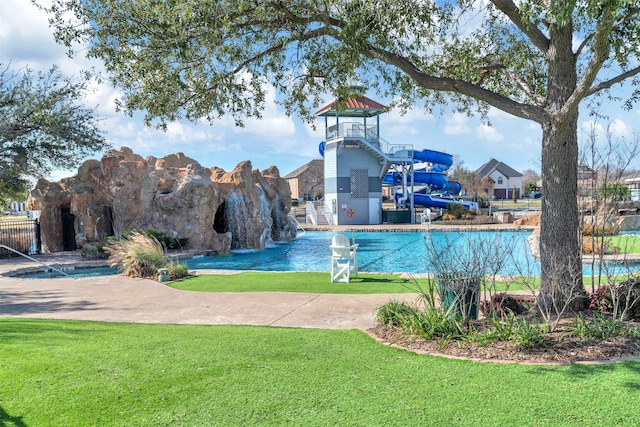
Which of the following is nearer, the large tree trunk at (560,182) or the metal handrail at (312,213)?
the large tree trunk at (560,182)

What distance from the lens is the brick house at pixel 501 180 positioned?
7538 centimetres

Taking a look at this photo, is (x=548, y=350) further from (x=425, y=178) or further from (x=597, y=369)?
(x=425, y=178)

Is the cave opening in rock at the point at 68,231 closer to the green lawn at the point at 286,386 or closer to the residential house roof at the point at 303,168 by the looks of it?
the green lawn at the point at 286,386

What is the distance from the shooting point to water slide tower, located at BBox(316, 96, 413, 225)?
3266 centimetres

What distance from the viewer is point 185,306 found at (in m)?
7.81

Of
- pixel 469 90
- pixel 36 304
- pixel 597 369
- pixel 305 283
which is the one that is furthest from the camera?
pixel 305 283

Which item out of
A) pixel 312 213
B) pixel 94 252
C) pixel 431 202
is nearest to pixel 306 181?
pixel 431 202

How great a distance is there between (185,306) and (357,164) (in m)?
26.3

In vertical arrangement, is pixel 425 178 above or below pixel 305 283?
above

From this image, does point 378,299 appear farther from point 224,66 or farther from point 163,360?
point 224,66

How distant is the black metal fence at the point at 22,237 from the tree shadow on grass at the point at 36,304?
420 inches

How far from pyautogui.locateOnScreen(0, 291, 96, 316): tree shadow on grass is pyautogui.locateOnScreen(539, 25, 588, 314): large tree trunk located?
698 cm

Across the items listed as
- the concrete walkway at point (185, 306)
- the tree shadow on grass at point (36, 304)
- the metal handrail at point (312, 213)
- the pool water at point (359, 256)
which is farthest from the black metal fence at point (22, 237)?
the metal handrail at point (312, 213)

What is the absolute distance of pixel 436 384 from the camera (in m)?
4.05
